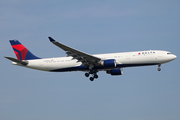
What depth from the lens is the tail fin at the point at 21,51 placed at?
48562mm

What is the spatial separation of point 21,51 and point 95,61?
14296mm

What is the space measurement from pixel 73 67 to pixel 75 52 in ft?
15.7

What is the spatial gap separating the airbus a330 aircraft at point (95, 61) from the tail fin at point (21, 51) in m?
1.44

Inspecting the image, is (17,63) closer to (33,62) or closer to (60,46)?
(33,62)

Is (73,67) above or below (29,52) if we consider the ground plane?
below

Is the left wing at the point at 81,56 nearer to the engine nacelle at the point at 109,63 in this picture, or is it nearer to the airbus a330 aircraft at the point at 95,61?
the airbus a330 aircraft at the point at 95,61

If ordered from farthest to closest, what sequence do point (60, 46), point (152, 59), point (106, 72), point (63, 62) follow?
point (106, 72), point (63, 62), point (152, 59), point (60, 46)

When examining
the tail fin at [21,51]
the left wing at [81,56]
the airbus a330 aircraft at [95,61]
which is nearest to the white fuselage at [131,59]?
the airbus a330 aircraft at [95,61]

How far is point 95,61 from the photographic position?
4269 centimetres

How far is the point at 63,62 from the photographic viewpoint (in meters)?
45.3

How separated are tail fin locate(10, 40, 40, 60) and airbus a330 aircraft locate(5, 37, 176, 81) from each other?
1438mm

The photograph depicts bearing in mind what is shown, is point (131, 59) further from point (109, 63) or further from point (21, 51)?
point (21, 51)

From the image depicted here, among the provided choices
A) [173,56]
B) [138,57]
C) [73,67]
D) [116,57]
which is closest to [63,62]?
[73,67]

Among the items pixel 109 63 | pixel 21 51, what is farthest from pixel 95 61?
pixel 21 51
